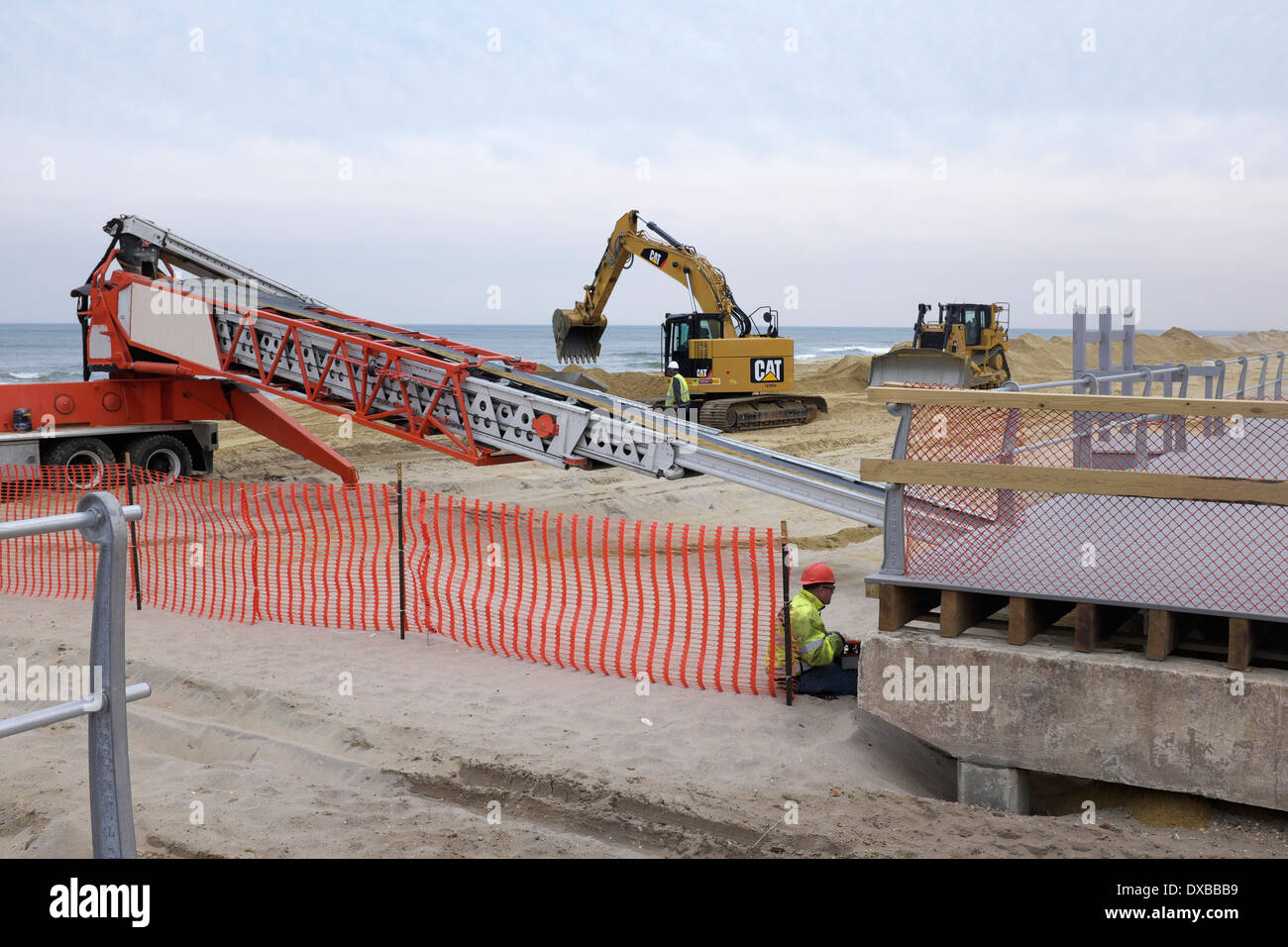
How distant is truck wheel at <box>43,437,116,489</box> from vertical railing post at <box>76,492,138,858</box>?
1493 cm

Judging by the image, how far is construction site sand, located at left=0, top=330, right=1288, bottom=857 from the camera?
5922mm

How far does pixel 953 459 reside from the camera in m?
6.84

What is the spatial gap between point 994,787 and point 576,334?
19772 millimetres

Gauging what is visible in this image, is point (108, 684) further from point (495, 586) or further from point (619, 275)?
point (619, 275)

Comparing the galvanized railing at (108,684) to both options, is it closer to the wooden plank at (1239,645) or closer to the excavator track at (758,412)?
the wooden plank at (1239,645)

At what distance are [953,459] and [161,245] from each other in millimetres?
14636

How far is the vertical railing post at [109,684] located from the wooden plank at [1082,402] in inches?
167

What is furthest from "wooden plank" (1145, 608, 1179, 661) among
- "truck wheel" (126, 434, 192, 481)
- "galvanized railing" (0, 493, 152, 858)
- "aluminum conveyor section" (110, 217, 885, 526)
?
"truck wheel" (126, 434, 192, 481)

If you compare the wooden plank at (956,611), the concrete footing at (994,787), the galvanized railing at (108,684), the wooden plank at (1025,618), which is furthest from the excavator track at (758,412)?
the galvanized railing at (108,684)

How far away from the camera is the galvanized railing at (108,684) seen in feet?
10.7

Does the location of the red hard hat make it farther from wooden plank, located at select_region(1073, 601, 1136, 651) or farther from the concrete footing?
wooden plank, located at select_region(1073, 601, 1136, 651)

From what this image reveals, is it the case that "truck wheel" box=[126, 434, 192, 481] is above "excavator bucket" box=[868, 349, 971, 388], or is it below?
below

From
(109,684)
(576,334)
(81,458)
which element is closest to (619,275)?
(576,334)
